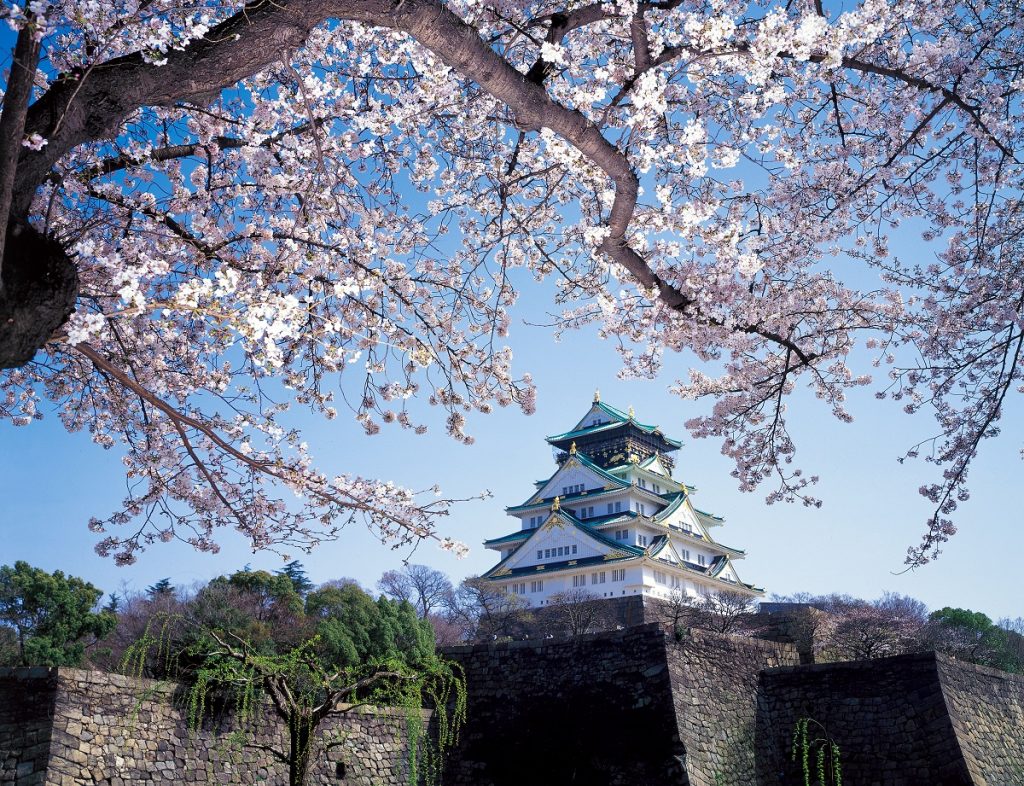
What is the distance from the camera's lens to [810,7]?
4.48 meters

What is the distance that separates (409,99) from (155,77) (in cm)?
204

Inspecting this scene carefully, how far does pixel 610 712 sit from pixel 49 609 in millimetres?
12818

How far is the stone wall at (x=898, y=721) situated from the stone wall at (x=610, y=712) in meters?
0.45

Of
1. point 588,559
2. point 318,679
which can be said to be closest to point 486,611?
point 588,559

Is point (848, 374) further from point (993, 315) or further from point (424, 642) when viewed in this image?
point (424, 642)

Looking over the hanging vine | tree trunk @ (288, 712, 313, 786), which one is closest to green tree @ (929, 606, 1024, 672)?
the hanging vine

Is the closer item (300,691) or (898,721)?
(300,691)

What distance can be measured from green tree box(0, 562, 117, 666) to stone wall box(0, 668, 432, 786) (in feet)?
33.0

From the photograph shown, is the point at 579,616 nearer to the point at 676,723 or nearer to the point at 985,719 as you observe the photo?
the point at 985,719

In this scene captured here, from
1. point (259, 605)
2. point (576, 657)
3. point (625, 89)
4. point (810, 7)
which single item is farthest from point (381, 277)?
point (259, 605)

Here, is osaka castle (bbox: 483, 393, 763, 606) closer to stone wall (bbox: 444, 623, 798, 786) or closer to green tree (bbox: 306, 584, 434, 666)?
green tree (bbox: 306, 584, 434, 666)

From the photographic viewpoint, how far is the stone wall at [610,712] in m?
8.87

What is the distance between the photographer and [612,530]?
31500mm

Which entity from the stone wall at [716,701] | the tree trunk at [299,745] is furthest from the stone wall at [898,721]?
the tree trunk at [299,745]
